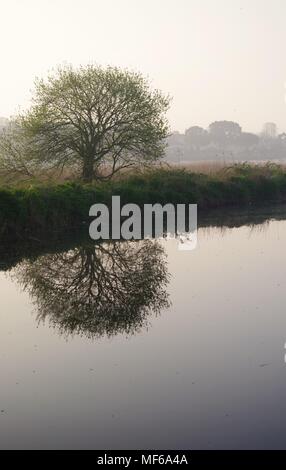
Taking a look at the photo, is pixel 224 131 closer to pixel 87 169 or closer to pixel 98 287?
pixel 87 169

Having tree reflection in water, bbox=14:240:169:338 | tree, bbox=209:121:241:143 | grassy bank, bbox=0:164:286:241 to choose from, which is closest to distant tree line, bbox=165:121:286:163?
tree, bbox=209:121:241:143

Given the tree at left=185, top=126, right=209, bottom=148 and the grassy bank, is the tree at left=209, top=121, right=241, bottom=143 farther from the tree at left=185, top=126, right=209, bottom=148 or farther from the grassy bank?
the grassy bank

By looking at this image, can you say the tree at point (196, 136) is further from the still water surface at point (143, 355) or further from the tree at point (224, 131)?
the still water surface at point (143, 355)

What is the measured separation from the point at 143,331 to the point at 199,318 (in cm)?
123

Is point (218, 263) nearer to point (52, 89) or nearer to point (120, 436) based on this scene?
point (120, 436)

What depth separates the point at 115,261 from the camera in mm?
17109

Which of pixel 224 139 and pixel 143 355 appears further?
pixel 224 139

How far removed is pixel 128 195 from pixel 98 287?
13.4 meters

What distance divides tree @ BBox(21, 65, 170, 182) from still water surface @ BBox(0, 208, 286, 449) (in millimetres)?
13937

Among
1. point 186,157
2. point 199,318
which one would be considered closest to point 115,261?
point 199,318

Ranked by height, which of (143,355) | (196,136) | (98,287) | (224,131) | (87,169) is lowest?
(143,355)

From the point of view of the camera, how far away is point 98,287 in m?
13.9

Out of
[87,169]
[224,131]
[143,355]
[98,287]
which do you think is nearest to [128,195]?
[87,169]

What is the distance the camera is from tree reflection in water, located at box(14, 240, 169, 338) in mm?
11070
